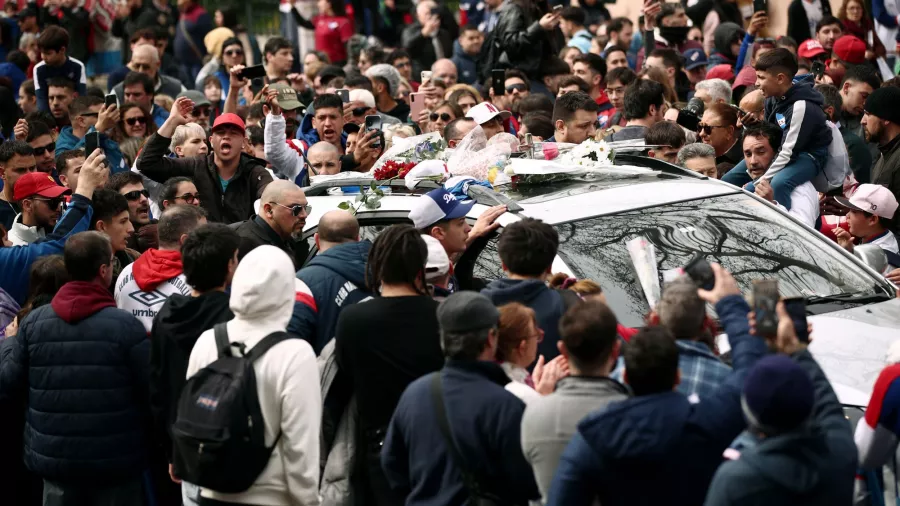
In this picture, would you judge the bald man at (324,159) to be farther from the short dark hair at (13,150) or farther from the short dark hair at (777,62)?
the short dark hair at (777,62)

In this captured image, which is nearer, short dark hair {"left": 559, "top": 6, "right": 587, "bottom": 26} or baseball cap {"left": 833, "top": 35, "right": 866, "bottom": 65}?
→ baseball cap {"left": 833, "top": 35, "right": 866, "bottom": 65}

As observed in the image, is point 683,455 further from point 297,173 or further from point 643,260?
point 297,173

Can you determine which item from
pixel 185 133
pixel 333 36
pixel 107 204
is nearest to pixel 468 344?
pixel 107 204

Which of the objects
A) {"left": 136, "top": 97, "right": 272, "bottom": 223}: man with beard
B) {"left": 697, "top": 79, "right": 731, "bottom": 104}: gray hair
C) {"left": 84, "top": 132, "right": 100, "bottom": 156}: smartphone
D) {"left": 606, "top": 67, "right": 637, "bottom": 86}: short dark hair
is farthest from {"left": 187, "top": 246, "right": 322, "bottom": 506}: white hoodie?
{"left": 606, "top": 67, "right": 637, "bottom": 86}: short dark hair

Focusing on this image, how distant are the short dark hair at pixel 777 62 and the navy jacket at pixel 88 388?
16.7 ft

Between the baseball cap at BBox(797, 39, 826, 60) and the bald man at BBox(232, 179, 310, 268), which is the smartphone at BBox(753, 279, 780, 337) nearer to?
the bald man at BBox(232, 179, 310, 268)

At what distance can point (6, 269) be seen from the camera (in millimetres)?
7473

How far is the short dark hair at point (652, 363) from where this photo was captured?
→ 174 inches

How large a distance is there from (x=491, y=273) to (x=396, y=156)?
67.9 inches

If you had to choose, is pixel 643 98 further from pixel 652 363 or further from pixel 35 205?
pixel 652 363

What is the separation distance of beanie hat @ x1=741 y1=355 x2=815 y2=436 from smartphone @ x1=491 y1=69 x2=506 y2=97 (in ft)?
29.8

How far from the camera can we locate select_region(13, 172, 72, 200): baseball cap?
27.1ft

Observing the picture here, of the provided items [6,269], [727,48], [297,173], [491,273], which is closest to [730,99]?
[727,48]

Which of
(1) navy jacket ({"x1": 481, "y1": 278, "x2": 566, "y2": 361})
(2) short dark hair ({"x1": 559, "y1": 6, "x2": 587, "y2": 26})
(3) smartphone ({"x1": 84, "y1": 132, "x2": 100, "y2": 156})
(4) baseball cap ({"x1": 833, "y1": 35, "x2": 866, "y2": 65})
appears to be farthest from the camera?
(2) short dark hair ({"x1": 559, "y1": 6, "x2": 587, "y2": 26})
